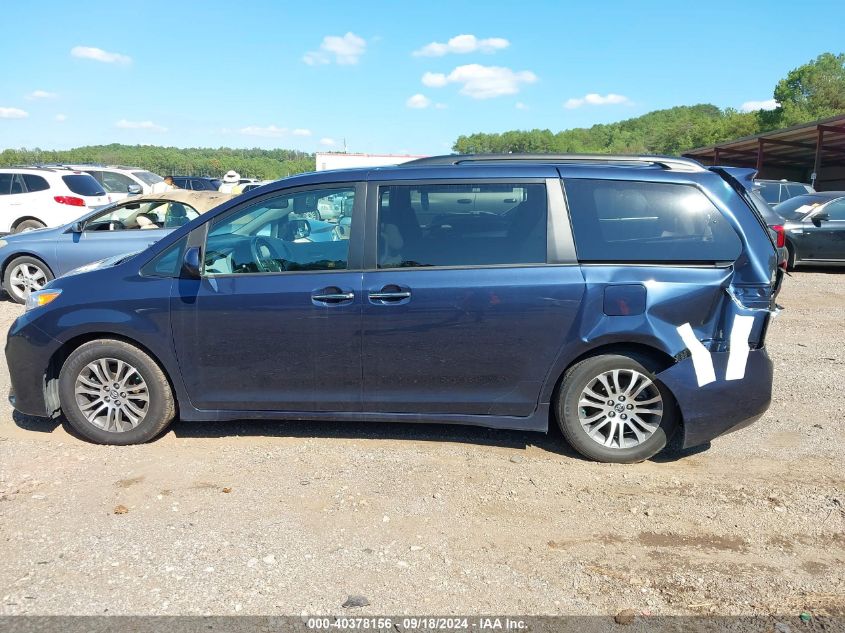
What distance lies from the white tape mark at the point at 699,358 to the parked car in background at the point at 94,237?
6.82 m

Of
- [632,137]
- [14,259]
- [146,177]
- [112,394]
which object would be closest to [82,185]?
[14,259]

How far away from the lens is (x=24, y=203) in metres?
14.1

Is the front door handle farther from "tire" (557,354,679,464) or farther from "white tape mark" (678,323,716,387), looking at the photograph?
"white tape mark" (678,323,716,387)

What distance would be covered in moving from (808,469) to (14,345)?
5.33 meters

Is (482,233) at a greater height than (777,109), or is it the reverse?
(777,109)

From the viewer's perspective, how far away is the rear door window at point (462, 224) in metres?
4.34

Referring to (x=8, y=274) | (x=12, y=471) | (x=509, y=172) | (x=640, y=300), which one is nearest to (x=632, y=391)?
(x=640, y=300)

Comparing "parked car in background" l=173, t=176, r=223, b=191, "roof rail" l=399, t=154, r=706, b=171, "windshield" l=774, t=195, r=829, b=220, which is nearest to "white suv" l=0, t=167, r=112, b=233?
"parked car in background" l=173, t=176, r=223, b=191

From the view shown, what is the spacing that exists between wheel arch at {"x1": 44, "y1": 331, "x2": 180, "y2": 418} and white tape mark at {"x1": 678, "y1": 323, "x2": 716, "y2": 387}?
3288 millimetres

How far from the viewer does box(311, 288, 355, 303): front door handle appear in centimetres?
432

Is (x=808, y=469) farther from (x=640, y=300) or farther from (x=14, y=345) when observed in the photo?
(x=14, y=345)

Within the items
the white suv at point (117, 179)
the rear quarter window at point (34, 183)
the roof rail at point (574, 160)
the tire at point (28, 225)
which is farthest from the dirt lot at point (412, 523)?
the white suv at point (117, 179)

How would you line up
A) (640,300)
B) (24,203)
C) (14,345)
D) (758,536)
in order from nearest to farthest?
(758,536) < (640,300) < (14,345) < (24,203)

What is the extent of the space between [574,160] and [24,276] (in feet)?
26.7
